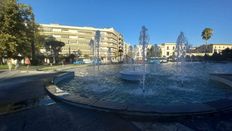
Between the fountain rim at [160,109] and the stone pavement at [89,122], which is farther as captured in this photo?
Result: the fountain rim at [160,109]

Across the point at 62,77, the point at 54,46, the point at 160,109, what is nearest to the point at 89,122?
the point at 160,109

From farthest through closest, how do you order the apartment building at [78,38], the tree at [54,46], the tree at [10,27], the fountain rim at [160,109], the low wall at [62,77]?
1. the apartment building at [78,38]
2. the tree at [54,46]
3. the tree at [10,27]
4. the low wall at [62,77]
5. the fountain rim at [160,109]

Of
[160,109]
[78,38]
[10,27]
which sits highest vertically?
[78,38]

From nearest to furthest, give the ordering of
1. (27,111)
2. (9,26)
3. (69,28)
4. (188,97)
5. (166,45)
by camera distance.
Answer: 1. (27,111)
2. (188,97)
3. (9,26)
4. (69,28)
5. (166,45)

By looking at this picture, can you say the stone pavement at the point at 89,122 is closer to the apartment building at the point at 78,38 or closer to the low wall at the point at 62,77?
the low wall at the point at 62,77

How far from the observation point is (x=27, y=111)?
6266mm

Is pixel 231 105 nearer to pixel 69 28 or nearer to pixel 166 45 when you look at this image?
pixel 69 28

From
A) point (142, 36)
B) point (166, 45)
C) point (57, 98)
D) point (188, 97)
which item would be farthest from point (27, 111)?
point (166, 45)

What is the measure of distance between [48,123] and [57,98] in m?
2.61

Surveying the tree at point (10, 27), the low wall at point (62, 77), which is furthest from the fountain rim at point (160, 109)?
the tree at point (10, 27)

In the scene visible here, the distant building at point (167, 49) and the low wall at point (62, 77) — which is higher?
the distant building at point (167, 49)

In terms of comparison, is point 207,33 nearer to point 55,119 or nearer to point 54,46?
point 54,46

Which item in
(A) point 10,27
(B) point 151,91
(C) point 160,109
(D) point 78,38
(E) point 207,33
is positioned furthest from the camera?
(D) point 78,38

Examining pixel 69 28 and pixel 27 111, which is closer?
pixel 27 111
